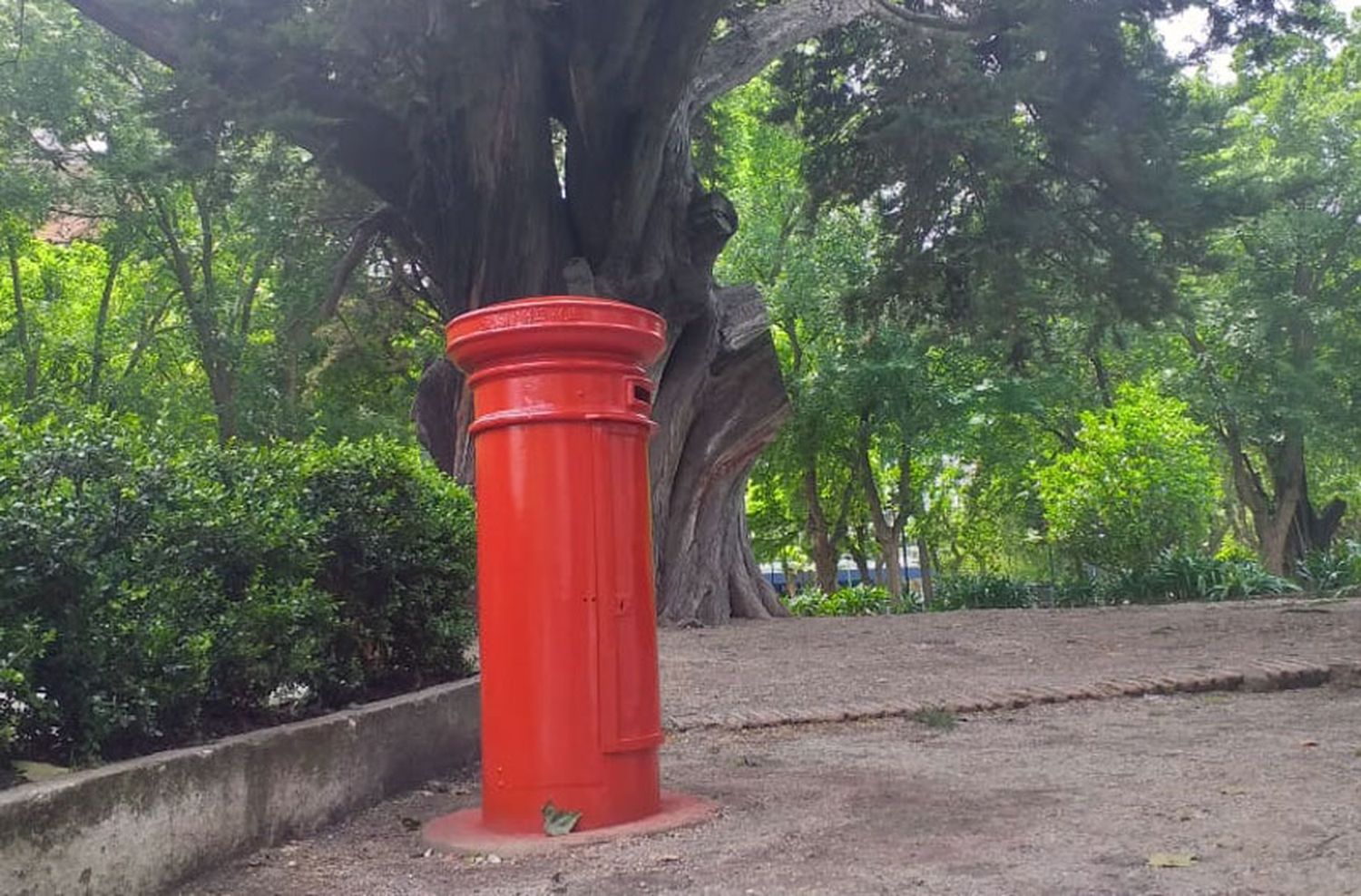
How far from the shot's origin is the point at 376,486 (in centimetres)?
527

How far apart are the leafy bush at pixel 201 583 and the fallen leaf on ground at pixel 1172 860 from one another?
2876 mm

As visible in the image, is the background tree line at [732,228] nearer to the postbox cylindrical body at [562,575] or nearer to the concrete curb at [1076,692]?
the postbox cylindrical body at [562,575]

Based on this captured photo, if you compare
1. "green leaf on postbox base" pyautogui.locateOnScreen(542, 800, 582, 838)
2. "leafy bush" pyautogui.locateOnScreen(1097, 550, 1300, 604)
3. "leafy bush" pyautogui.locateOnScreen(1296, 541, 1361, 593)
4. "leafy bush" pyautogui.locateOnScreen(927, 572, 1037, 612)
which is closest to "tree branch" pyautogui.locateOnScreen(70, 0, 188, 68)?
"green leaf on postbox base" pyautogui.locateOnScreen(542, 800, 582, 838)

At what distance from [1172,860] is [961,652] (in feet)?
20.3

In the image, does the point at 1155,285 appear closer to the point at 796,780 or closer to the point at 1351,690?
the point at 1351,690

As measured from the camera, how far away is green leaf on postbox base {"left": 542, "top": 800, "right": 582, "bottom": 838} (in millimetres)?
3812

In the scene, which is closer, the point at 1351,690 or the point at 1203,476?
the point at 1351,690

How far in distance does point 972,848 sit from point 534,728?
1.46 m

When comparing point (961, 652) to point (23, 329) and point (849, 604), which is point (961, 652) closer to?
point (849, 604)

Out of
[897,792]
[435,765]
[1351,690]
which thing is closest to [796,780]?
[897,792]

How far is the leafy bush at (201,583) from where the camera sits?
10.9 ft

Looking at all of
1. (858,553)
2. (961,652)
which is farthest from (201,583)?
(858,553)

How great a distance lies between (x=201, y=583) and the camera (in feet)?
12.8

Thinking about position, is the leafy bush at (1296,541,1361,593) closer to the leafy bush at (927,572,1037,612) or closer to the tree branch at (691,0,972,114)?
the leafy bush at (927,572,1037,612)
